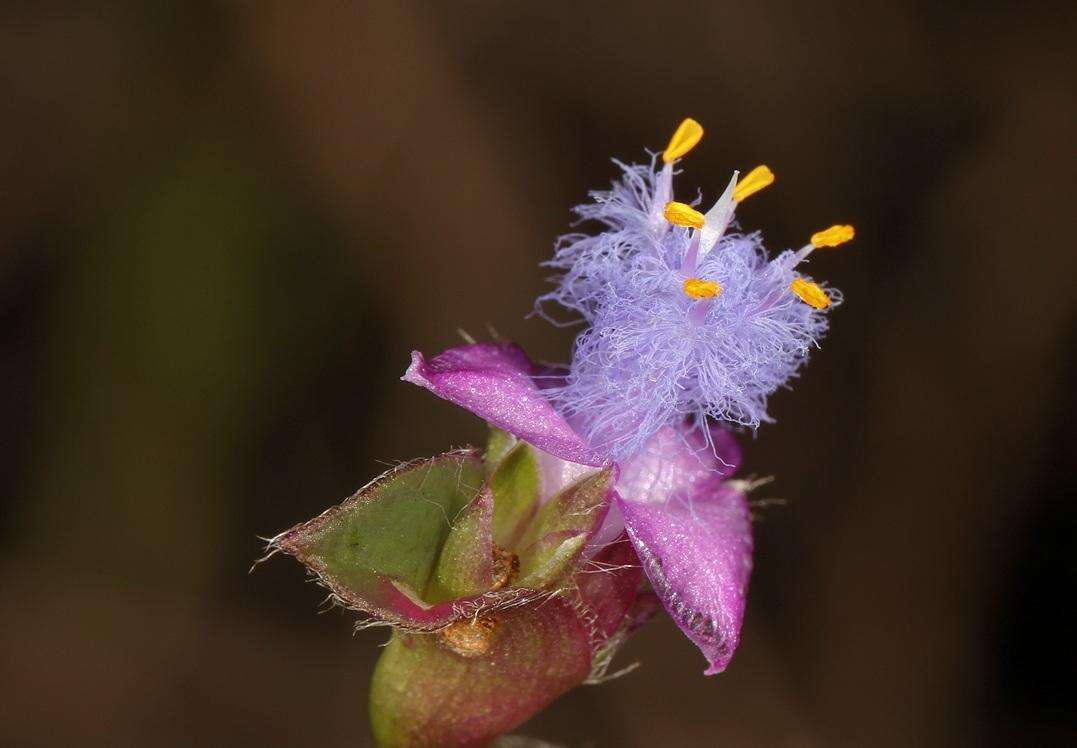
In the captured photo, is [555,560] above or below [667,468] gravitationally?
below

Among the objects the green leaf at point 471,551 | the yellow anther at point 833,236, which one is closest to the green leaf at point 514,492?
the green leaf at point 471,551

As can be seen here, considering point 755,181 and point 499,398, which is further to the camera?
point 755,181

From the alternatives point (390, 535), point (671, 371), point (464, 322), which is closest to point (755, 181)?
point (671, 371)

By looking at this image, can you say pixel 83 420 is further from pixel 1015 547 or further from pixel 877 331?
pixel 1015 547

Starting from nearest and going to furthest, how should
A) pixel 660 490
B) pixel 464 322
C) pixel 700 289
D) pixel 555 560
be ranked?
pixel 555 560 → pixel 700 289 → pixel 660 490 → pixel 464 322

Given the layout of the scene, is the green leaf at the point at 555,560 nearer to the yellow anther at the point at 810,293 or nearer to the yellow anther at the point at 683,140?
the yellow anther at the point at 810,293

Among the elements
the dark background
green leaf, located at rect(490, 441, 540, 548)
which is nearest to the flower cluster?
green leaf, located at rect(490, 441, 540, 548)

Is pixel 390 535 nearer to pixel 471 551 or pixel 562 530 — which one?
pixel 471 551

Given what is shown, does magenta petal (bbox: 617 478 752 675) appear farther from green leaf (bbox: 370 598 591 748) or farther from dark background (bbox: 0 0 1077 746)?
dark background (bbox: 0 0 1077 746)
